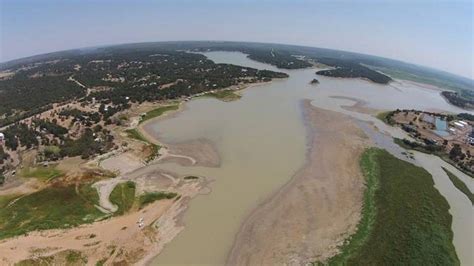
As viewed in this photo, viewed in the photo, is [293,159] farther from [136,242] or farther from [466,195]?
[136,242]

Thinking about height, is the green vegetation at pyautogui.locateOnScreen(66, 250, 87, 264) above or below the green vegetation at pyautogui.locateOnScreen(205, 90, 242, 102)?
below

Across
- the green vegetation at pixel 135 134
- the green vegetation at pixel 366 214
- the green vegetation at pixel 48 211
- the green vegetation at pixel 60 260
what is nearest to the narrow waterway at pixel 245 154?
the green vegetation at pixel 135 134

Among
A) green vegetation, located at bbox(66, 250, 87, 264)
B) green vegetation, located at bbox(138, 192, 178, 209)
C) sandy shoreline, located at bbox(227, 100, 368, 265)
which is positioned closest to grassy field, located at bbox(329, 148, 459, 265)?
sandy shoreline, located at bbox(227, 100, 368, 265)

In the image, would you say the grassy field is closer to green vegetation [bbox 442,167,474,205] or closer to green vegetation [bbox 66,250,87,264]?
green vegetation [bbox 442,167,474,205]

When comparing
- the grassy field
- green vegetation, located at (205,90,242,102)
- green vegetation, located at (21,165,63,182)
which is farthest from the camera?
green vegetation, located at (205,90,242,102)

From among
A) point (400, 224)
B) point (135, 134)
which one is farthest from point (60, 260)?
point (135, 134)

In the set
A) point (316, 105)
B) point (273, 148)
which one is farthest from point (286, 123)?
point (316, 105)

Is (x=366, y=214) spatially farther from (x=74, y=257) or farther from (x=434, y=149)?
(x=434, y=149)
